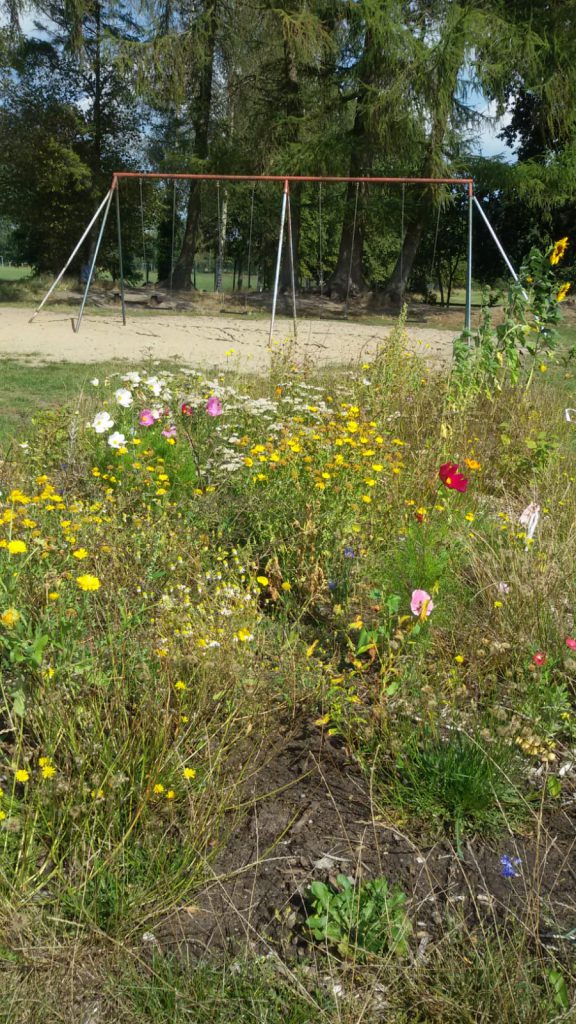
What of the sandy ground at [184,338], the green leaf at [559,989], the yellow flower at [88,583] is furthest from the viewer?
the sandy ground at [184,338]

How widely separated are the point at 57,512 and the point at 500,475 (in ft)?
7.77

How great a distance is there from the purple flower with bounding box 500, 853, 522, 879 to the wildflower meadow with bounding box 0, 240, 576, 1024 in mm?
19

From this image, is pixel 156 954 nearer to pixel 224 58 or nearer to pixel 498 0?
pixel 498 0

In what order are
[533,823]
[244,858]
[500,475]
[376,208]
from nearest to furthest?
[244,858] < [533,823] < [500,475] < [376,208]

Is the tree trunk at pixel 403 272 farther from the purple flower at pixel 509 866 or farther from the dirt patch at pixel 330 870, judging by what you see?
the purple flower at pixel 509 866

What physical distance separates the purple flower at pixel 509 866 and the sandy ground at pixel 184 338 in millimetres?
6295

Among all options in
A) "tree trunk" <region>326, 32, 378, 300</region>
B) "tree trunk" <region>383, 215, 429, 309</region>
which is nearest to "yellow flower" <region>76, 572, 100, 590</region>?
"tree trunk" <region>326, 32, 378, 300</region>

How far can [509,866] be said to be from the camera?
1.77 metres

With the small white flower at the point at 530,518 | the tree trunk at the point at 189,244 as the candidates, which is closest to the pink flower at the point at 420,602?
the small white flower at the point at 530,518

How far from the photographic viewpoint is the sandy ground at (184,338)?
32.4 feet

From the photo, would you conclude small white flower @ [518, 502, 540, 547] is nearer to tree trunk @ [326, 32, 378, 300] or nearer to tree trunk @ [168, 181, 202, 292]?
tree trunk @ [326, 32, 378, 300]

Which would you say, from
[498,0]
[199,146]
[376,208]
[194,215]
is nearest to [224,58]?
[199,146]

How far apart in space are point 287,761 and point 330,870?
378mm

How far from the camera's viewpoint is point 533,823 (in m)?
2.03
